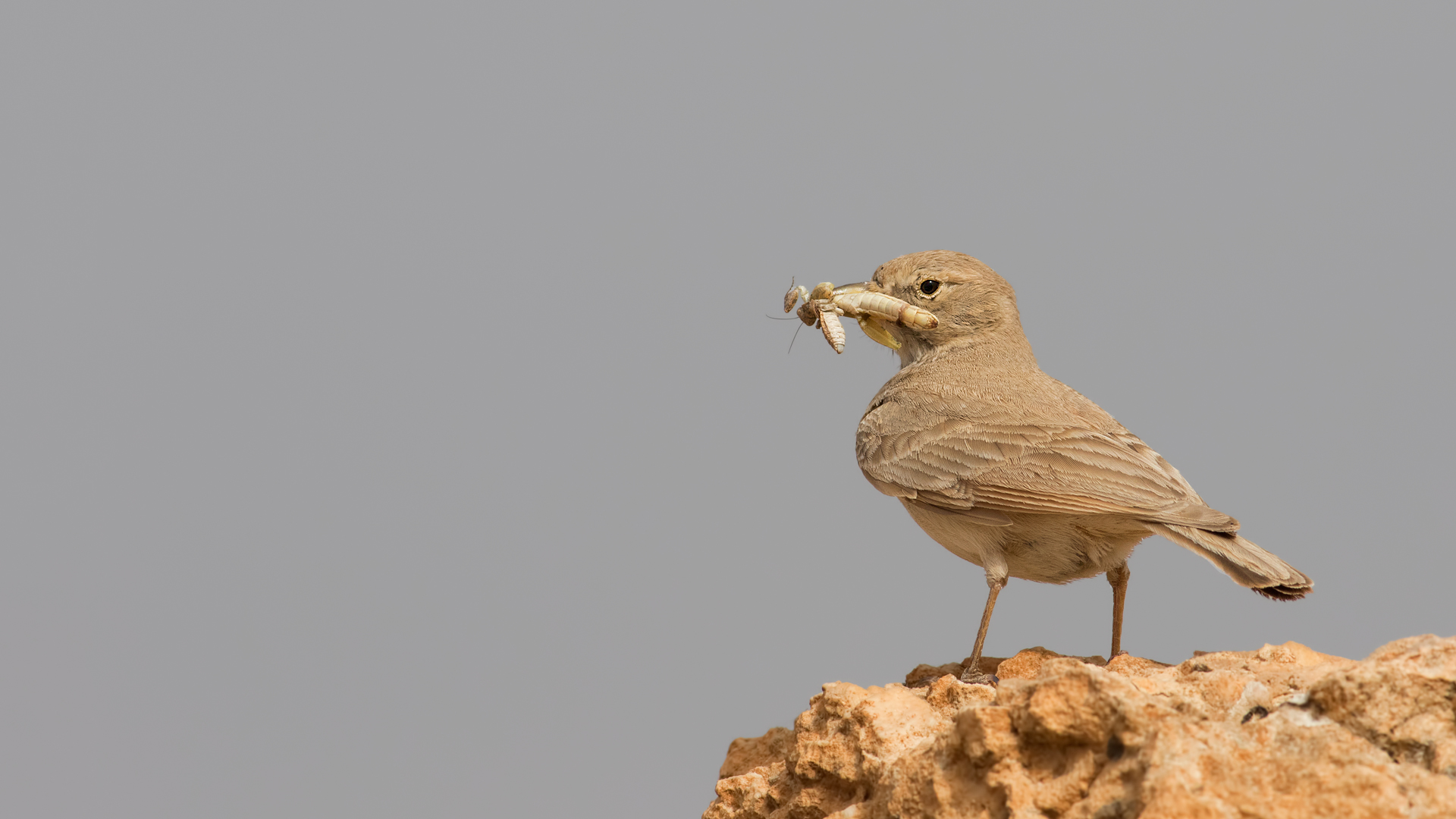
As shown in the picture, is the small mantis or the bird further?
the small mantis

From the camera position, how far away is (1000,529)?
7.05 m

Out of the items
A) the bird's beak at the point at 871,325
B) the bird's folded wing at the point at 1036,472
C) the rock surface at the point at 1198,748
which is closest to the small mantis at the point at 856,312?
the bird's beak at the point at 871,325

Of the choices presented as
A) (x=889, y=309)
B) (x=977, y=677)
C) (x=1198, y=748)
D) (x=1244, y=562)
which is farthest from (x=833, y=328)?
(x=1198, y=748)

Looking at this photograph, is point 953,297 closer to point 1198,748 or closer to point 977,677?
point 977,677

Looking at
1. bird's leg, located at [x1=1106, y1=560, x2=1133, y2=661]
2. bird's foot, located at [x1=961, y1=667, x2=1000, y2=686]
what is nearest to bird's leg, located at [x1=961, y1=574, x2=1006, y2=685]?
bird's foot, located at [x1=961, y1=667, x2=1000, y2=686]

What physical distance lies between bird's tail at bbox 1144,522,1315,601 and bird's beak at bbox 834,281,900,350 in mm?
3002

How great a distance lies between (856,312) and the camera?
8828mm

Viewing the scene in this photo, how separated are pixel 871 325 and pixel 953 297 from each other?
70cm

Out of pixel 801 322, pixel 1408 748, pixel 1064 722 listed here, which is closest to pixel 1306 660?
pixel 1408 748

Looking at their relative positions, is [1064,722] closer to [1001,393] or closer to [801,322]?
[1001,393]

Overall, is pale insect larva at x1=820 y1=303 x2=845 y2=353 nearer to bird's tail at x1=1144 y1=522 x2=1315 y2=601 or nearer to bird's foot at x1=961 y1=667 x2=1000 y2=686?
bird's foot at x1=961 y1=667 x2=1000 y2=686

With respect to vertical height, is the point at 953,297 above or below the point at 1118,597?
above

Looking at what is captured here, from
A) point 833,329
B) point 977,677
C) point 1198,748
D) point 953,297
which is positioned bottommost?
point 1198,748

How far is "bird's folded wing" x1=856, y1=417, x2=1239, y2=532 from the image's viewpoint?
6.51 meters
